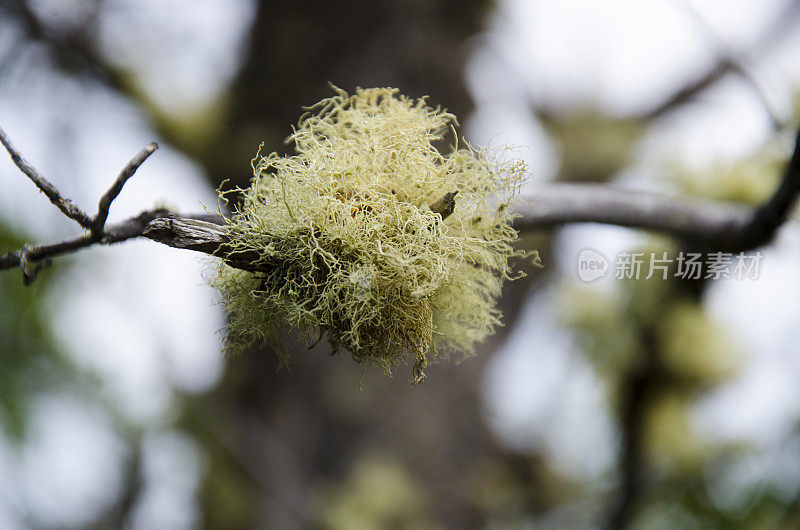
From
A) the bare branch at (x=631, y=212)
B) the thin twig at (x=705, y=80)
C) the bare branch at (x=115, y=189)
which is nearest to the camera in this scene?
the bare branch at (x=115, y=189)

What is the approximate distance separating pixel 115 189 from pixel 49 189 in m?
0.05

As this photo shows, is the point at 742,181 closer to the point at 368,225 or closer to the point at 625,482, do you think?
the point at 625,482

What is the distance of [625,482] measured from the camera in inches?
48.4

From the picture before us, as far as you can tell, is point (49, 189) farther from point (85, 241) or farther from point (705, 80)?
point (705, 80)

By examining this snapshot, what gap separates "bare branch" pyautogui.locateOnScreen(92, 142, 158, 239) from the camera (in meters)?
0.39

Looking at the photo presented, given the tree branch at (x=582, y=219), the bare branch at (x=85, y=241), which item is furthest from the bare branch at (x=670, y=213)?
the bare branch at (x=85, y=241)

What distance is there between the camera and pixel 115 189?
0.39 metres

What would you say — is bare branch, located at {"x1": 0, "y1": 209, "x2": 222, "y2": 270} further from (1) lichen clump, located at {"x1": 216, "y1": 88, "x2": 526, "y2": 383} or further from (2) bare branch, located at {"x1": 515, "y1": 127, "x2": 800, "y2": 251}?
(2) bare branch, located at {"x1": 515, "y1": 127, "x2": 800, "y2": 251}

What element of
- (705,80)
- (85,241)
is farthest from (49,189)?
(705,80)

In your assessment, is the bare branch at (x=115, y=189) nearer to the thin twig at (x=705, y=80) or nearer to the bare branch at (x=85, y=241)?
the bare branch at (x=85, y=241)

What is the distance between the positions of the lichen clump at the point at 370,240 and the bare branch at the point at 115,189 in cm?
7

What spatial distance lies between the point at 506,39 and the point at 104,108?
2.83 ft

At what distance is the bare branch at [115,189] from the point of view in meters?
0.39

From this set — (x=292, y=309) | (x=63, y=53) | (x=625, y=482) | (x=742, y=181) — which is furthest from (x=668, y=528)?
(x=63, y=53)
